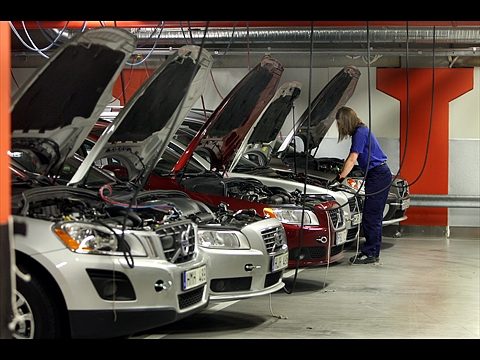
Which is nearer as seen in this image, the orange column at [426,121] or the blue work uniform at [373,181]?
the blue work uniform at [373,181]

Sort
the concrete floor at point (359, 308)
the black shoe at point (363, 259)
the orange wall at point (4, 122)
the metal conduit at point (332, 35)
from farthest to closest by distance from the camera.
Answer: the metal conduit at point (332, 35) → the black shoe at point (363, 259) → the concrete floor at point (359, 308) → the orange wall at point (4, 122)

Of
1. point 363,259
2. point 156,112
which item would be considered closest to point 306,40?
point 363,259

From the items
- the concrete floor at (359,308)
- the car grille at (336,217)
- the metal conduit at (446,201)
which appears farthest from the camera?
the metal conduit at (446,201)

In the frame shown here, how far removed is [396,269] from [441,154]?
14.2ft

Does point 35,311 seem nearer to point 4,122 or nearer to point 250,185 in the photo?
point 4,122

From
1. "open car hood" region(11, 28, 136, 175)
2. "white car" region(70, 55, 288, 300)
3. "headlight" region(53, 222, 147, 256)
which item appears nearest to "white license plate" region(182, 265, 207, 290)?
"white car" region(70, 55, 288, 300)

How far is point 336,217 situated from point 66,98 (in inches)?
147

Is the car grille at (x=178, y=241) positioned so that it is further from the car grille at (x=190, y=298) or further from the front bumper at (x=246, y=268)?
the front bumper at (x=246, y=268)

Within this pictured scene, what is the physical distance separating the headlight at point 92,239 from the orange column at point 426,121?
9233mm

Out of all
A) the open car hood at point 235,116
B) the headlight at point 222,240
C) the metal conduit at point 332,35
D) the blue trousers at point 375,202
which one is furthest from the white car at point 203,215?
the metal conduit at point 332,35

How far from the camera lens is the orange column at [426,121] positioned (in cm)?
1380

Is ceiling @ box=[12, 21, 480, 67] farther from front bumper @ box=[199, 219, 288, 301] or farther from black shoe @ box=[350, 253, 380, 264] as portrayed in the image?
front bumper @ box=[199, 219, 288, 301]

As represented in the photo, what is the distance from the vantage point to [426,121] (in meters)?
Answer: 13.9

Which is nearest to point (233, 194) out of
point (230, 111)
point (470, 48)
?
point (230, 111)
